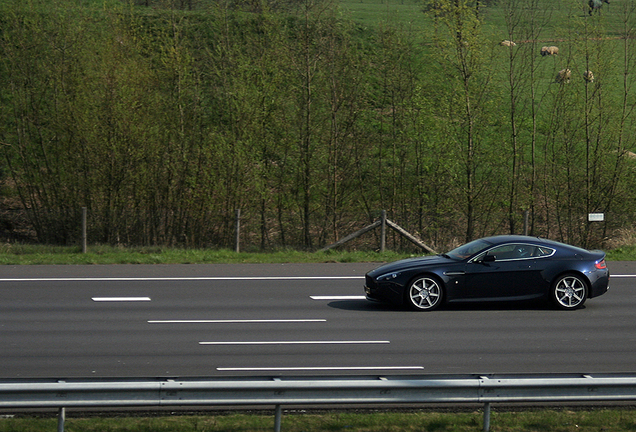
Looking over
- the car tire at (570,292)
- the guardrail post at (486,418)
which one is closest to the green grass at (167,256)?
the car tire at (570,292)

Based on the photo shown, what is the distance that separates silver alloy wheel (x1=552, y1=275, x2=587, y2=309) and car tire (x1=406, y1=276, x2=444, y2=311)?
2.16 m

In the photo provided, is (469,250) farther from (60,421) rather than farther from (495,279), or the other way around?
(60,421)

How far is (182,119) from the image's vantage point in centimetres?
2708

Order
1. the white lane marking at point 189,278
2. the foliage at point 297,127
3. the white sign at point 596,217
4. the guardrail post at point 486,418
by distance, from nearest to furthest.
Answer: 1. the guardrail post at point 486,418
2. the white lane marking at point 189,278
3. the white sign at point 596,217
4. the foliage at point 297,127

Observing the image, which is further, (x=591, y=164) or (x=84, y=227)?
(x=591, y=164)

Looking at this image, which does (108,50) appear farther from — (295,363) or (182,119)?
(295,363)

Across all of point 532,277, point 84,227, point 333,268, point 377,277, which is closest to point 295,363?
point 377,277

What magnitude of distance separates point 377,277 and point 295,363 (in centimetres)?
427

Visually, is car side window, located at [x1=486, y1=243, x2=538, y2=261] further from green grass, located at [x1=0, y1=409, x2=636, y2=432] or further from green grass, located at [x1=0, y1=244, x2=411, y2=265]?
green grass, located at [x1=0, y1=244, x2=411, y2=265]

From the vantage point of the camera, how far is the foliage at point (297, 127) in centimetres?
2583

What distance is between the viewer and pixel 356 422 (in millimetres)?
7457

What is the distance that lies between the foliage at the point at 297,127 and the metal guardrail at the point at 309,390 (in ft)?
58.3

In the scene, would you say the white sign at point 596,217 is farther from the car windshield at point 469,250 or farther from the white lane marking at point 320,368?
the white lane marking at point 320,368

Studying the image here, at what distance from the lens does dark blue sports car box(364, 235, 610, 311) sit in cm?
1364
